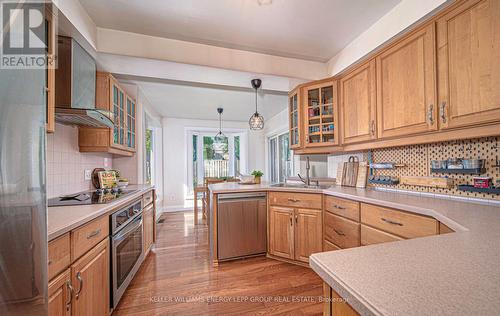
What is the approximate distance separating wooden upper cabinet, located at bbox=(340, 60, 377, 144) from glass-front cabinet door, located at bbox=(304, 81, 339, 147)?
4.3 inches

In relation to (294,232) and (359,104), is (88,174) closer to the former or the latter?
(294,232)

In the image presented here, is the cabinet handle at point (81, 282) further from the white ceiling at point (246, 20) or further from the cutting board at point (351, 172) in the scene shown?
the cutting board at point (351, 172)

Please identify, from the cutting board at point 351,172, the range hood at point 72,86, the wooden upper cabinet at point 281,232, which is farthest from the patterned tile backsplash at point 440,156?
the range hood at point 72,86

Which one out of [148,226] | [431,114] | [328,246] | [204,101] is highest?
[204,101]

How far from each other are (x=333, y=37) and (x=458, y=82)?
1.21 m

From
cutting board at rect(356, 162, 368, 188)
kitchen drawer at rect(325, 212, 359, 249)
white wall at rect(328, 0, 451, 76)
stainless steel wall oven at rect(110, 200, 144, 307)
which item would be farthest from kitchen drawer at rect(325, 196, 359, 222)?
stainless steel wall oven at rect(110, 200, 144, 307)

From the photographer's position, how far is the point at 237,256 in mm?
2318

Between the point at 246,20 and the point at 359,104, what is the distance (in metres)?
1.38

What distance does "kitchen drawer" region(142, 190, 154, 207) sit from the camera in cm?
225

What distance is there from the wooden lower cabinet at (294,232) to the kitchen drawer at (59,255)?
1.81m

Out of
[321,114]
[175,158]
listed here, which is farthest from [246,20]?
[175,158]

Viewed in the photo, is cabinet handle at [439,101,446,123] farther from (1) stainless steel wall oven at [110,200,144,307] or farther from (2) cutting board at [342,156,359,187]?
(1) stainless steel wall oven at [110,200,144,307]

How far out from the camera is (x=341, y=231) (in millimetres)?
1880

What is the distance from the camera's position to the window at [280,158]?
4309mm
